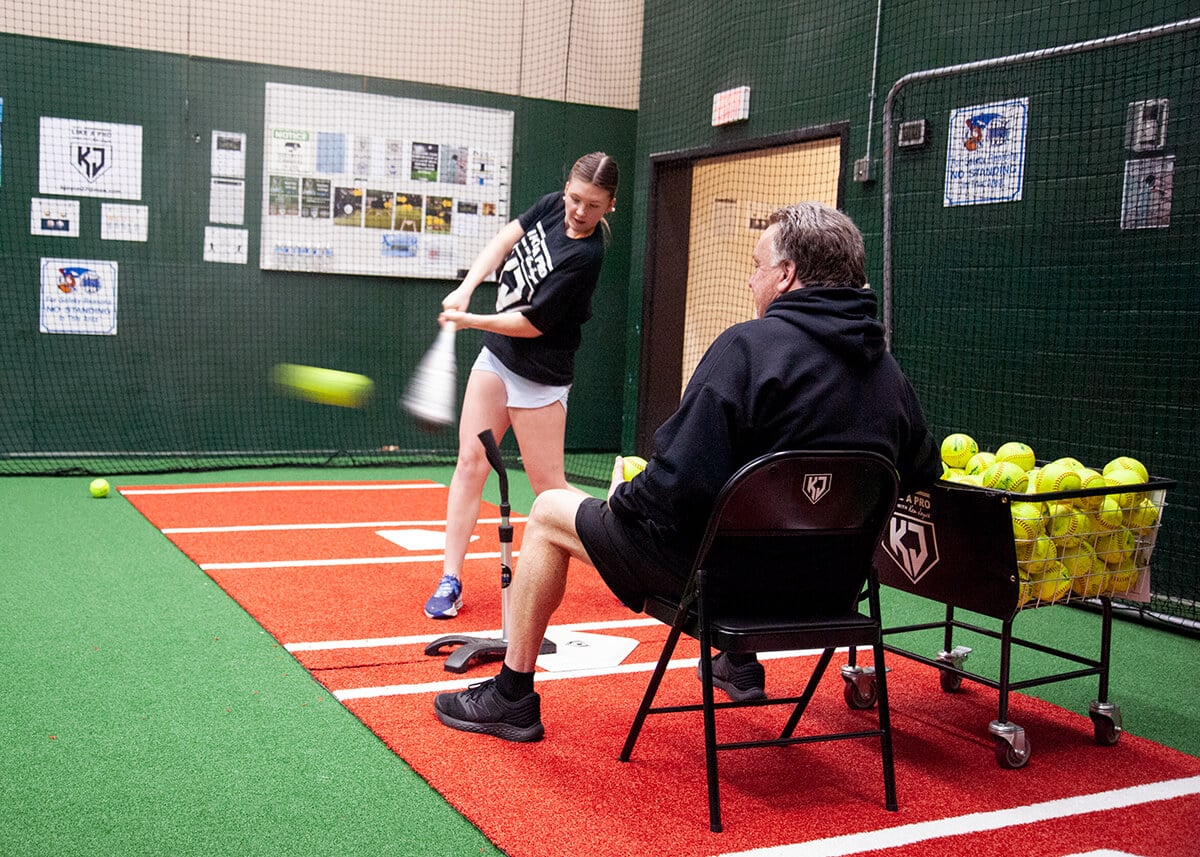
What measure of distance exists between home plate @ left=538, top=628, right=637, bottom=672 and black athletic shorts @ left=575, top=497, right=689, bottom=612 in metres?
1.09

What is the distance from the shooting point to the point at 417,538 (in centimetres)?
583

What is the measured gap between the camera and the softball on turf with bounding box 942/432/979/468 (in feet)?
11.7

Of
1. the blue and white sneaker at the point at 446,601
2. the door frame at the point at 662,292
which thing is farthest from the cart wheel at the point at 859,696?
the door frame at the point at 662,292

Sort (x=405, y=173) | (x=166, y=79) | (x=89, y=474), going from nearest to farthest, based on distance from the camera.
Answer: (x=89, y=474) → (x=166, y=79) → (x=405, y=173)

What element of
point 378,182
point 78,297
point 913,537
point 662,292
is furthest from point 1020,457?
point 78,297

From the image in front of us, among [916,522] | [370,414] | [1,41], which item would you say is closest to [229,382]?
[370,414]

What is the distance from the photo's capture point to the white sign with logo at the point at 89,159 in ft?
25.3

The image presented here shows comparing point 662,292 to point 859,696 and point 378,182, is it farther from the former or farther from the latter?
point 859,696

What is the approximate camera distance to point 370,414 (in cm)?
879

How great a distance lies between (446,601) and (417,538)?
153cm

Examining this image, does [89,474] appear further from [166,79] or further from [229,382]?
[166,79]

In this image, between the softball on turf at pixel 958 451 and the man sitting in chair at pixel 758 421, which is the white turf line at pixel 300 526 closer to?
the softball on turf at pixel 958 451

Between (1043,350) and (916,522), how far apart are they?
8.52 ft

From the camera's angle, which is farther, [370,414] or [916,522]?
[370,414]
